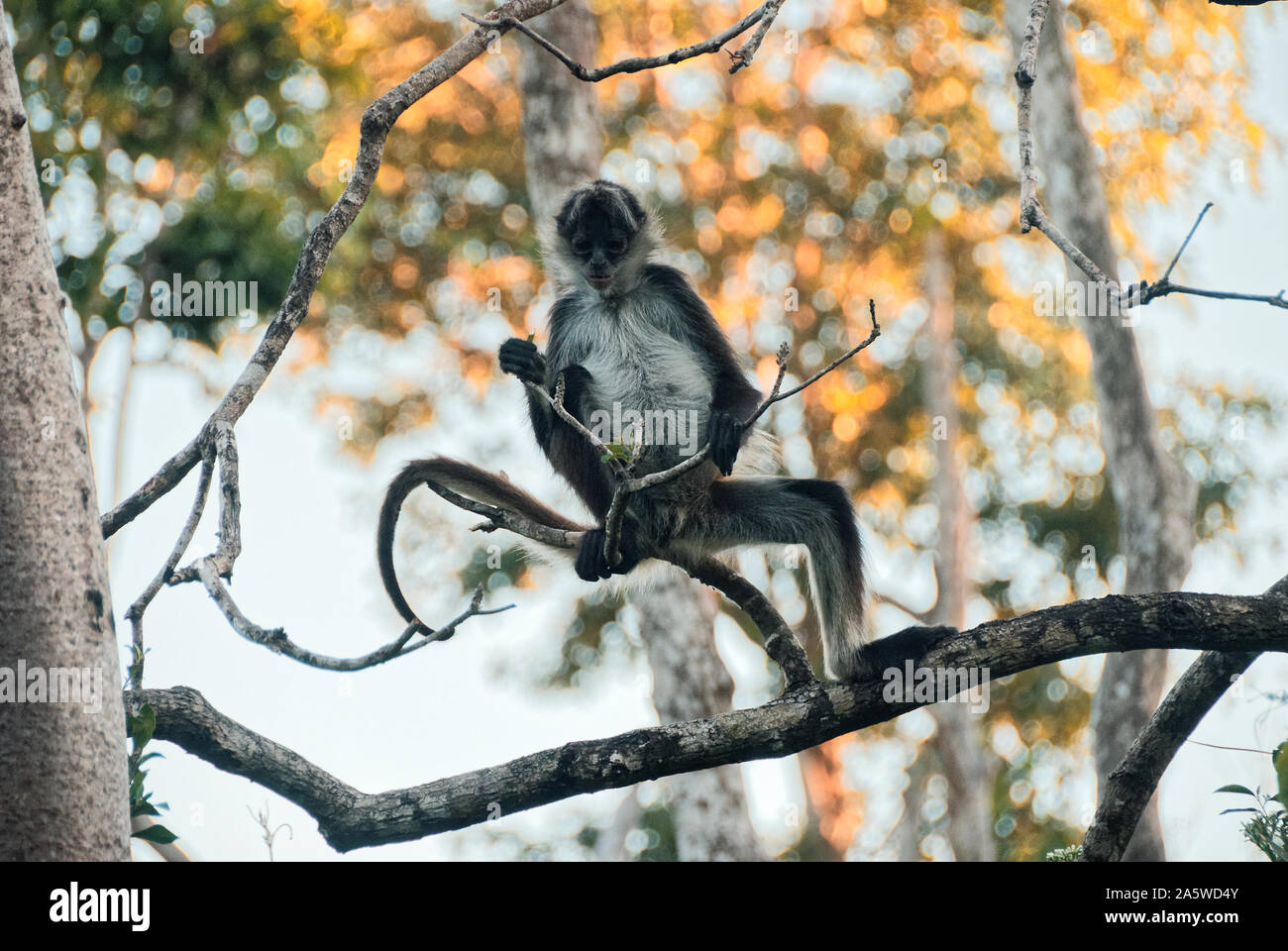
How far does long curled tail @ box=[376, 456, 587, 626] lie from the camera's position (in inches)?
232

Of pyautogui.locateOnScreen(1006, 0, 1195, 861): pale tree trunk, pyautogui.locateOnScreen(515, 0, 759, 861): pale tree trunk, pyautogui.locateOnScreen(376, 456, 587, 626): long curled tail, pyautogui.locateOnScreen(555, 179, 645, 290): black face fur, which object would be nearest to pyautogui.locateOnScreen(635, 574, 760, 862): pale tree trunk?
pyautogui.locateOnScreen(515, 0, 759, 861): pale tree trunk

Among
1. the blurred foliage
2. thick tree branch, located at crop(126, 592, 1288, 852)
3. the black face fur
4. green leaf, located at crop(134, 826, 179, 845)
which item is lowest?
green leaf, located at crop(134, 826, 179, 845)

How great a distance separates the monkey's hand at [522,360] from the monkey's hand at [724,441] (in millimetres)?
877

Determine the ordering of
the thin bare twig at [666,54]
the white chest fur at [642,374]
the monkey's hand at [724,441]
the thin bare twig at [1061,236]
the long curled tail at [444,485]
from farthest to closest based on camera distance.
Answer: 1. the white chest fur at [642,374]
2. the long curled tail at [444,485]
3. the monkey's hand at [724,441]
4. the thin bare twig at [666,54]
5. the thin bare twig at [1061,236]

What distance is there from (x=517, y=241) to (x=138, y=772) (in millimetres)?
15725

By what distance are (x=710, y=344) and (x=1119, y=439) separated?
5.26 m

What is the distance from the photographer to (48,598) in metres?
3.28

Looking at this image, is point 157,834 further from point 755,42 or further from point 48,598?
point 755,42

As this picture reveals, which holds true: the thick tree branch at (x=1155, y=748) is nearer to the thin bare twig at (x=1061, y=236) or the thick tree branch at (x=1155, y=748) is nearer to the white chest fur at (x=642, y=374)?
the thin bare twig at (x=1061, y=236)

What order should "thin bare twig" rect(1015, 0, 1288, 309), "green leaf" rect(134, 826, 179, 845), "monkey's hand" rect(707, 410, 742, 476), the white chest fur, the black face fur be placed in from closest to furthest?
"thin bare twig" rect(1015, 0, 1288, 309), "green leaf" rect(134, 826, 179, 845), "monkey's hand" rect(707, 410, 742, 476), the white chest fur, the black face fur

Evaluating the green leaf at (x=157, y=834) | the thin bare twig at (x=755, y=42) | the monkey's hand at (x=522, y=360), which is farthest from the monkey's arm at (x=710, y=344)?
the green leaf at (x=157, y=834)

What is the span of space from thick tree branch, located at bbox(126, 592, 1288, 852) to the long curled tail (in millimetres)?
1273

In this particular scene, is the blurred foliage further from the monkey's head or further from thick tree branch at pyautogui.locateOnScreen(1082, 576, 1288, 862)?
thick tree branch at pyautogui.locateOnScreen(1082, 576, 1288, 862)

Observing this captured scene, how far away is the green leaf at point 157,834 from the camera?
4.13 meters
